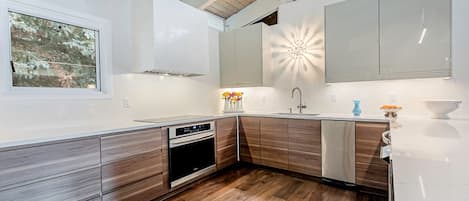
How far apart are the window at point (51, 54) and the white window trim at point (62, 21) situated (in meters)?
0.04

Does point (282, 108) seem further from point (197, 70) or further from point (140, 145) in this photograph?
point (140, 145)

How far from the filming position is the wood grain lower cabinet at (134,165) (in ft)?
6.53

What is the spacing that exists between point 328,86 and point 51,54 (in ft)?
10.9

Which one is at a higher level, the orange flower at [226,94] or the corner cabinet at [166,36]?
the corner cabinet at [166,36]

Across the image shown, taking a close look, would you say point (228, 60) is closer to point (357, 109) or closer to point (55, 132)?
point (357, 109)

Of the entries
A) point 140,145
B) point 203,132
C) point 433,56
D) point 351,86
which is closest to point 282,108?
point 351,86

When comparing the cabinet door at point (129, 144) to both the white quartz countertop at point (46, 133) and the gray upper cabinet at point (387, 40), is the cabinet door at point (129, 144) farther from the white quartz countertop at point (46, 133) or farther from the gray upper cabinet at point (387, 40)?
the gray upper cabinet at point (387, 40)

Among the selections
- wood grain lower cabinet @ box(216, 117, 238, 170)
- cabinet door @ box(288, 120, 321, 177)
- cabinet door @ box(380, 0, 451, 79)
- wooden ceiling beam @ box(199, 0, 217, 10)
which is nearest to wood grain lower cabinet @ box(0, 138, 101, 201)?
wood grain lower cabinet @ box(216, 117, 238, 170)

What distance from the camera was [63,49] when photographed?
2338 mm

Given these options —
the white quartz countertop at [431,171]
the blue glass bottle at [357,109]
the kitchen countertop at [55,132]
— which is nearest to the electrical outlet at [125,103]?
the kitchen countertop at [55,132]

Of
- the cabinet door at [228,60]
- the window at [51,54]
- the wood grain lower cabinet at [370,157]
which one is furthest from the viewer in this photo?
the cabinet door at [228,60]

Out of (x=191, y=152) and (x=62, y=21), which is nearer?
(x=62, y=21)

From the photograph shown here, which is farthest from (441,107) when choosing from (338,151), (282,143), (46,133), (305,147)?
(46,133)

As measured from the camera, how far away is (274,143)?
320 cm
